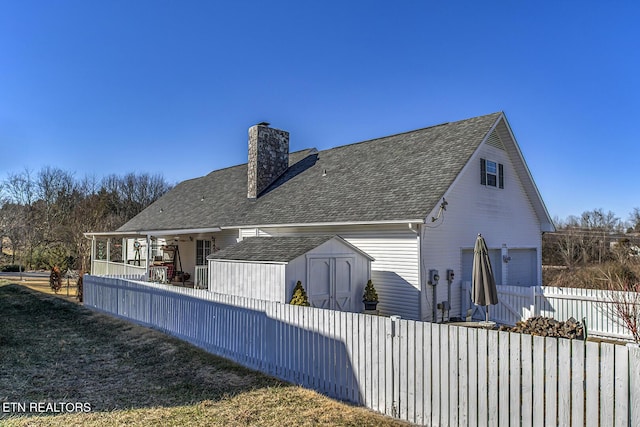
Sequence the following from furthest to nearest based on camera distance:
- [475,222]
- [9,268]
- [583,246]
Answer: [9,268], [583,246], [475,222]

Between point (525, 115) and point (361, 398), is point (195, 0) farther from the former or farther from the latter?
point (525, 115)

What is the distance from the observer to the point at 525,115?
1848 centimetres

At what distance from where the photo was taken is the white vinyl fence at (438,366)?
13.7ft

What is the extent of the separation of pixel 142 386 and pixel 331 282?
6339mm

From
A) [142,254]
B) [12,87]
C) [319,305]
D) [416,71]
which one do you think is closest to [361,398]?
[319,305]

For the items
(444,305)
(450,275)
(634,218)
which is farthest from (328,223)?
(634,218)

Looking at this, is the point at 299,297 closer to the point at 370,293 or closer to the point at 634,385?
the point at 370,293

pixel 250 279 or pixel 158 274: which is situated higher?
pixel 250 279

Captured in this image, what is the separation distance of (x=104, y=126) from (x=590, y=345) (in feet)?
99.8

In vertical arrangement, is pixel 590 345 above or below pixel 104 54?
below

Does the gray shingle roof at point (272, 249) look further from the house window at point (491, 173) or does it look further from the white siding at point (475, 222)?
the house window at point (491, 173)

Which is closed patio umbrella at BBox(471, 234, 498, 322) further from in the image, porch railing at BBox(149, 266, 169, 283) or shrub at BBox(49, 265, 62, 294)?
shrub at BBox(49, 265, 62, 294)

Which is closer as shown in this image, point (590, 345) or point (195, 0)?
point (590, 345)

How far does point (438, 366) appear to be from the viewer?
530 cm
